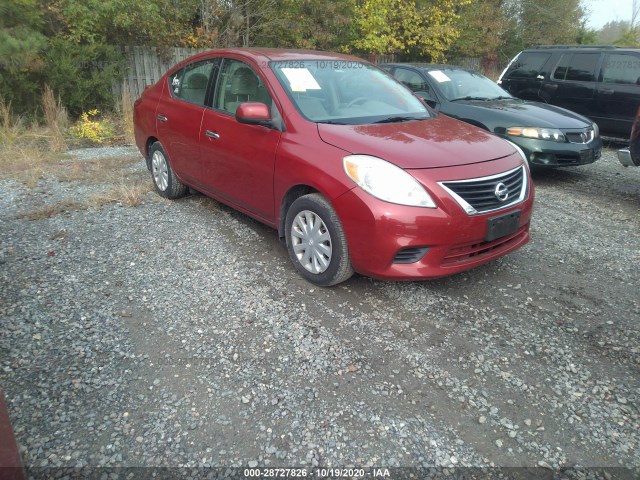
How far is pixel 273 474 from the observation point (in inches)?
79.6

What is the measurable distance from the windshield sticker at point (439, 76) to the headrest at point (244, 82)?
3921mm

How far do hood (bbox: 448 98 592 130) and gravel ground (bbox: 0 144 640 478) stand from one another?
7.91ft

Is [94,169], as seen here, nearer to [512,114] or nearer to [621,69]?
[512,114]

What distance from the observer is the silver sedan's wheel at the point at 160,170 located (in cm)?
534

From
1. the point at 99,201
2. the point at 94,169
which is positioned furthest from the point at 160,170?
the point at 94,169

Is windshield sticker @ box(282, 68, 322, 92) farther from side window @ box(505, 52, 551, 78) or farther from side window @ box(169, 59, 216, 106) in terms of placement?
side window @ box(505, 52, 551, 78)

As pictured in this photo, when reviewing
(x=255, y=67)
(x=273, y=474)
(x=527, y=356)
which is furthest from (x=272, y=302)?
(x=255, y=67)

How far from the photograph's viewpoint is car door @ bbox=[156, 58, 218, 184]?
4551mm

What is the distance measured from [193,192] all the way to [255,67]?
6.94 feet

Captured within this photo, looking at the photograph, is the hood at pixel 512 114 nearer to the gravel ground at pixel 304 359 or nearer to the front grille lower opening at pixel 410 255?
the gravel ground at pixel 304 359

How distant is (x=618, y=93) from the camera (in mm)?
8078

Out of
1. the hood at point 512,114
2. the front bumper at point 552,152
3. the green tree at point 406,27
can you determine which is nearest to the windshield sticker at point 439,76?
the hood at point 512,114

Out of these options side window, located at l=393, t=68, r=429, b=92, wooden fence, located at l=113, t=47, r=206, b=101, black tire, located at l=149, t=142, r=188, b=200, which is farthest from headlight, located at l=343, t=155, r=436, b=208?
wooden fence, located at l=113, t=47, r=206, b=101

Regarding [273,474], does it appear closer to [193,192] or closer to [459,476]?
[459,476]
